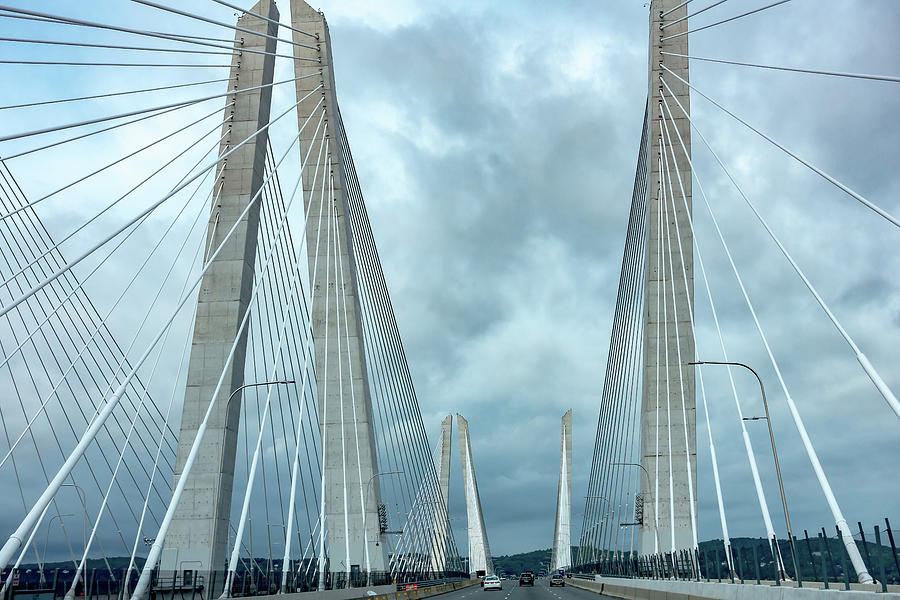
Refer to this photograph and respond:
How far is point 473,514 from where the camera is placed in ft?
379

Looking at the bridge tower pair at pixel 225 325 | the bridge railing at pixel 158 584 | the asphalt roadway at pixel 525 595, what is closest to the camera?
the bridge railing at pixel 158 584

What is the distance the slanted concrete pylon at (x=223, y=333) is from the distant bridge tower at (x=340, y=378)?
24.7 ft

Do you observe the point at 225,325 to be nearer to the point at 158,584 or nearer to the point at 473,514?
the point at 158,584

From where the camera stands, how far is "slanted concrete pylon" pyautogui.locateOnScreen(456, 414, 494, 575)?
358ft

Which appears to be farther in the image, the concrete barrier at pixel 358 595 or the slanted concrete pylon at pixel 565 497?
the slanted concrete pylon at pixel 565 497

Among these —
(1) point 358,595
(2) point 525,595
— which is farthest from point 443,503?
(1) point 358,595

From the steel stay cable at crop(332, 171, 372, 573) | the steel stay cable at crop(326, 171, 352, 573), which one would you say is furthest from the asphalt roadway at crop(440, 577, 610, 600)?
the steel stay cable at crop(326, 171, 352, 573)

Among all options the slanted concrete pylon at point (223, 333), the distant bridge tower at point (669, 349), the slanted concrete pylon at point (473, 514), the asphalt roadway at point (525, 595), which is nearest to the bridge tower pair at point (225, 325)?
the slanted concrete pylon at point (223, 333)

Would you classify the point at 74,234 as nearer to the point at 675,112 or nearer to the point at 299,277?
the point at 299,277

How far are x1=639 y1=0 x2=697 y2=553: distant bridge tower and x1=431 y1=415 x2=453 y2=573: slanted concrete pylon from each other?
36.2 m

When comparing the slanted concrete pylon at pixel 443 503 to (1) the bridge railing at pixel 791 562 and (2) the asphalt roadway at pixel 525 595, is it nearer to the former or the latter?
(2) the asphalt roadway at pixel 525 595

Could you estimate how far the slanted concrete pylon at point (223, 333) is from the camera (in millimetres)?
27891

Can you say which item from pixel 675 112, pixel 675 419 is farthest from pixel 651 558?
pixel 675 112

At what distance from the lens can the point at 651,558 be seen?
129 feet
